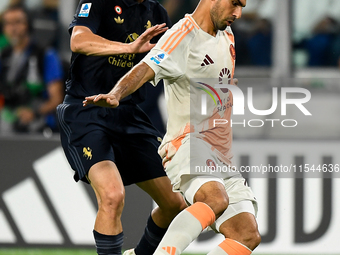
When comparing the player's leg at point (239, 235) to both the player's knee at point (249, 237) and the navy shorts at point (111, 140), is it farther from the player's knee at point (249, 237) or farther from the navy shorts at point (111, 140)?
the navy shorts at point (111, 140)

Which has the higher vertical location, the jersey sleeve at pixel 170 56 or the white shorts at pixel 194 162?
the jersey sleeve at pixel 170 56

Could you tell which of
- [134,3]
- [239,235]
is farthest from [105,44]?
[239,235]

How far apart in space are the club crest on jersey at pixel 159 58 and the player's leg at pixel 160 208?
0.98 meters

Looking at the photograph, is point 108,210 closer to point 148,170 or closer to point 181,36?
point 148,170

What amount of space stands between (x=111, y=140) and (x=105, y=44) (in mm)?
689

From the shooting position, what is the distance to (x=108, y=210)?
3637 millimetres

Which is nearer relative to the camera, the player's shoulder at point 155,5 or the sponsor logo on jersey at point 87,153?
the sponsor logo on jersey at point 87,153

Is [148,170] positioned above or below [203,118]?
below

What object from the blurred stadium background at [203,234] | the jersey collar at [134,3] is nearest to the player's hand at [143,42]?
the jersey collar at [134,3]

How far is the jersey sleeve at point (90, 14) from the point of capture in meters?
3.81

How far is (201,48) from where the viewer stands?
3664 mm

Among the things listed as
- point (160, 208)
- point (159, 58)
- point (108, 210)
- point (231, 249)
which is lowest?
point (160, 208)

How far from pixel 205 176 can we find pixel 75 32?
1.21 meters

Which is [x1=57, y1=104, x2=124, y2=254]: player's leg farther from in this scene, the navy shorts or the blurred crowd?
the blurred crowd
